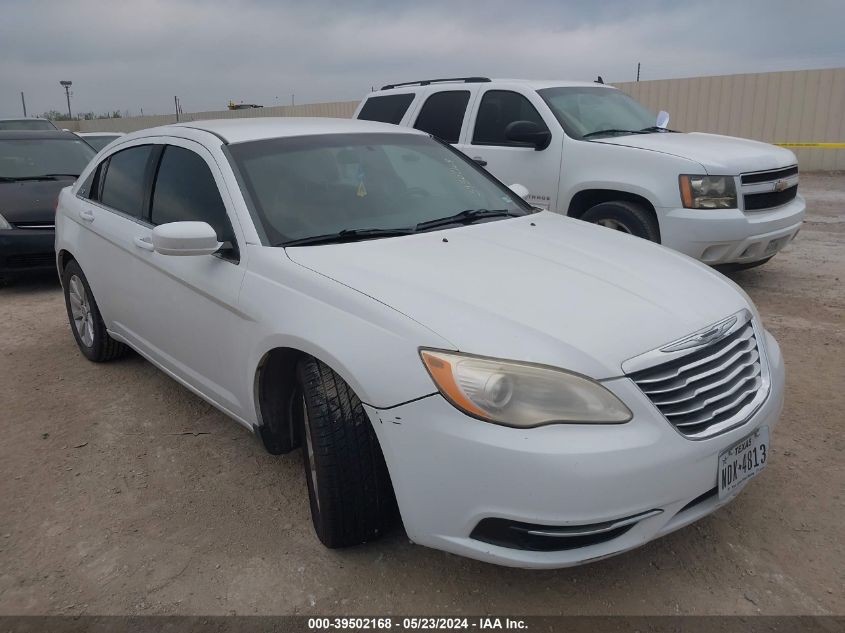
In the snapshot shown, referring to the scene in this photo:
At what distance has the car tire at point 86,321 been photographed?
451cm

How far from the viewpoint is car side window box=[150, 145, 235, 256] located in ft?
10.2

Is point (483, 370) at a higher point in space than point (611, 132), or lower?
lower

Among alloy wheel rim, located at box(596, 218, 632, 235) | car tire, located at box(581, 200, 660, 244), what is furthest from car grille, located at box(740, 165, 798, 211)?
alloy wheel rim, located at box(596, 218, 632, 235)

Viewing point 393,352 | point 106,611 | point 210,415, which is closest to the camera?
point 393,352

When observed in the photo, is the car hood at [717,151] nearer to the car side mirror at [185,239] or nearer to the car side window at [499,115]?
the car side window at [499,115]

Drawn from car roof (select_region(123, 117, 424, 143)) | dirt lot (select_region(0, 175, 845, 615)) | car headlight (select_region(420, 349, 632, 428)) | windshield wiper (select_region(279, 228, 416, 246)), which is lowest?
dirt lot (select_region(0, 175, 845, 615))

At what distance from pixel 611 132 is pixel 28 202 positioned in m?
5.80

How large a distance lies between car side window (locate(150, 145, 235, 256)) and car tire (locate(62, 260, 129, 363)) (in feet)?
3.92

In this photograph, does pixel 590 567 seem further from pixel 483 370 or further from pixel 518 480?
pixel 483 370

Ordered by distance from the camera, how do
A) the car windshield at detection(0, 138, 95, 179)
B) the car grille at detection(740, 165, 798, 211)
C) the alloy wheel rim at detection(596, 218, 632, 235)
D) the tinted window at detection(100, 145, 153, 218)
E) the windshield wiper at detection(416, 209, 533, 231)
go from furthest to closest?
the car windshield at detection(0, 138, 95, 179) < the alloy wheel rim at detection(596, 218, 632, 235) < the car grille at detection(740, 165, 798, 211) < the tinted window at detection(100, 145, 153, 218) < the windshield wiper at detection(416, 209, 533, 231)

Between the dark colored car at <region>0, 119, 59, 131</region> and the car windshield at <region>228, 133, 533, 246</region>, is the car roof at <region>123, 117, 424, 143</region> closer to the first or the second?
the car windshield at <region>228, 133, 533, 246</region>

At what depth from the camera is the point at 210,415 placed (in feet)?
12.8

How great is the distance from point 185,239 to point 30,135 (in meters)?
6.88

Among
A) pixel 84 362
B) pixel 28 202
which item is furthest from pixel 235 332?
pixel 28 202
